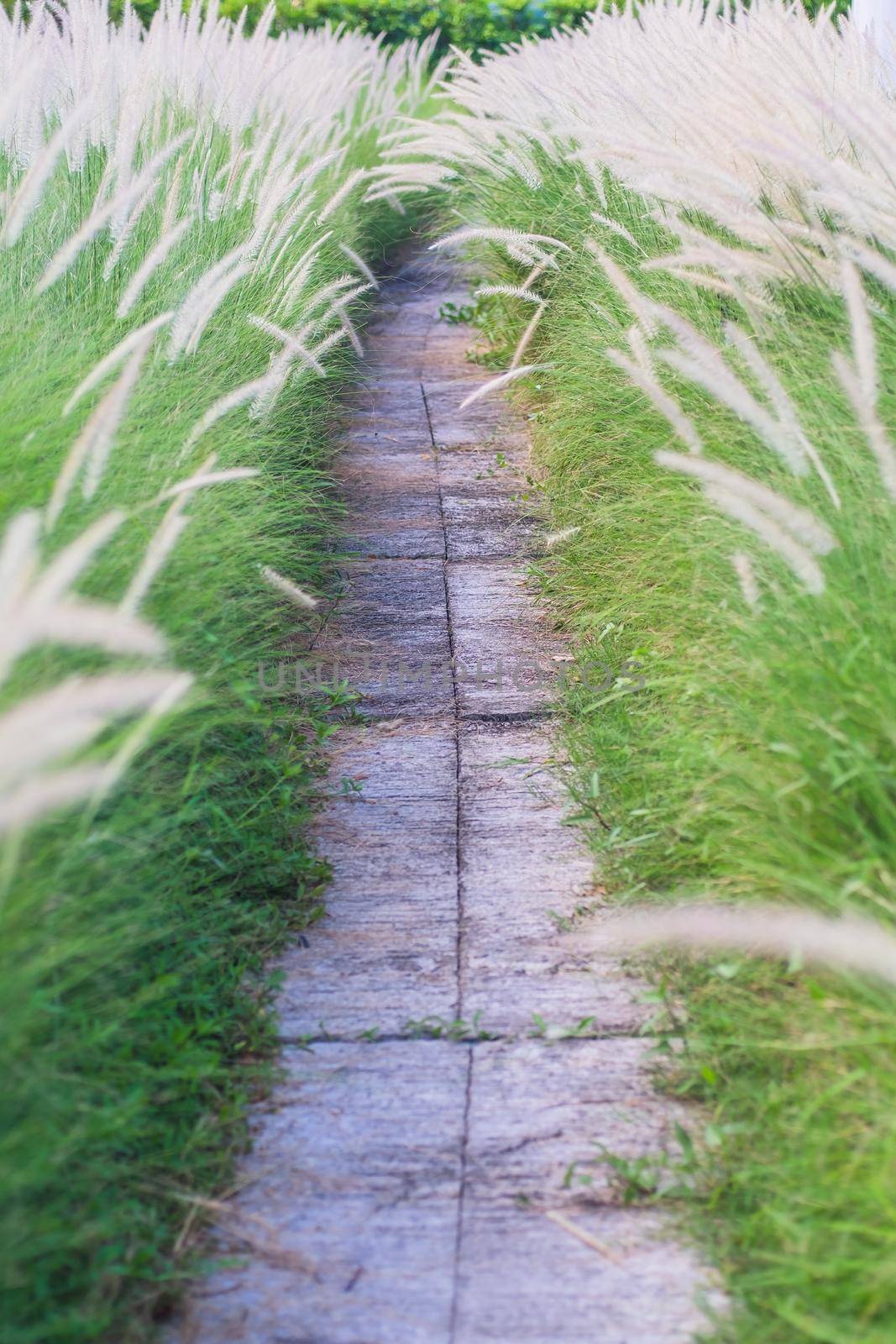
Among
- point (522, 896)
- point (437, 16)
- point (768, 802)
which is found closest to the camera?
point (768, 802)

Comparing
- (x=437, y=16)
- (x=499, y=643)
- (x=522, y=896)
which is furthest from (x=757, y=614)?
(x=437, y=16)

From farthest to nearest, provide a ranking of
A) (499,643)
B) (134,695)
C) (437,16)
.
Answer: (437,16), (499,643), (134,695)

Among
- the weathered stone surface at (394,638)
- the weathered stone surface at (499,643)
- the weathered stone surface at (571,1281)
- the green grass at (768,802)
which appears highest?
the green grass at (768,802)

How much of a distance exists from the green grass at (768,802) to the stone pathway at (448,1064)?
3.4 inches

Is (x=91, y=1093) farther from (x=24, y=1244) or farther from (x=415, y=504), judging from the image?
(x=415, y=504)

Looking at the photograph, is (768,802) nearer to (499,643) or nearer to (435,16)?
(499,643)

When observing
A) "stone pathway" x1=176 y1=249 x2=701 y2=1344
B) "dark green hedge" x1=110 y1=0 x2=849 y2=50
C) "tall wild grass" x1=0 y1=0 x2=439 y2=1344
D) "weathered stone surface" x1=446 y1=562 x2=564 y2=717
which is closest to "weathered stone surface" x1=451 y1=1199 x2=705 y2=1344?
"stone pathway" x1=176 y1=249 x2=701 y2=1344

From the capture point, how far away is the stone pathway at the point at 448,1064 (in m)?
1.39

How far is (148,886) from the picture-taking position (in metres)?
1.80

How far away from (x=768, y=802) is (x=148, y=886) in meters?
0.88

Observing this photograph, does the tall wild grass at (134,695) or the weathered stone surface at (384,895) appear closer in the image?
the tall wild grass at (134,695)

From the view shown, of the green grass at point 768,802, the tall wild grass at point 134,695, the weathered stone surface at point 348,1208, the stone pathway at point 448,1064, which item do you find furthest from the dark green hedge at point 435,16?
the weathered stone surface at point 348,1208

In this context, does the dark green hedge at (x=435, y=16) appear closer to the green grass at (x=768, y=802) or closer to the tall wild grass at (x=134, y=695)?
the tall wild grass at (x=134, y=695)

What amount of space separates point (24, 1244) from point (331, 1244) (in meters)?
0.37
